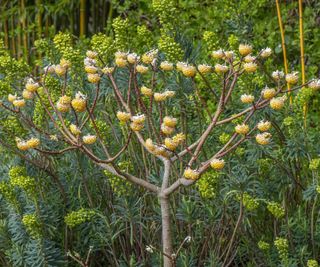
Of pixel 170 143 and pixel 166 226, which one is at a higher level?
pixel 170 143

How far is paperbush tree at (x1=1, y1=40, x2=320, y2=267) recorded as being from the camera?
7.67 feet

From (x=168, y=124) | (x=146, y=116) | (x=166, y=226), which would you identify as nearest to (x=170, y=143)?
(x=168, y=124)

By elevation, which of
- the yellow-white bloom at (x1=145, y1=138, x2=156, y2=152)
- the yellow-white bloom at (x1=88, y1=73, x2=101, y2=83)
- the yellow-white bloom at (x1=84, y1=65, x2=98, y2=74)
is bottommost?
the yellow-white bloom at (x1=145, y1=138, x2=156, y2=152)

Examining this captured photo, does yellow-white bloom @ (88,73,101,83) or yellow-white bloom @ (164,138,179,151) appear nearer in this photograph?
yellow-white bloom @ (164,138,179,151)

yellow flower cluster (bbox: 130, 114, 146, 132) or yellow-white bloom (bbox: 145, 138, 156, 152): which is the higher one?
yellow flower cluster (bbox: 130, 114, 146, 132)

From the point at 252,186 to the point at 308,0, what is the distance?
11.1 feet

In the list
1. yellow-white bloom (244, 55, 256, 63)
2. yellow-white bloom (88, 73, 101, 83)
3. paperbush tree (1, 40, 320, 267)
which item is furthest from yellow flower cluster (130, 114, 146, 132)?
yellow-white bloom (244, 55, 256, 63)

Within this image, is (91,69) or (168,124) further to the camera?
(91,69)

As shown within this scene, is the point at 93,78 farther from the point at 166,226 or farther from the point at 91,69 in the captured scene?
the point at 166,226

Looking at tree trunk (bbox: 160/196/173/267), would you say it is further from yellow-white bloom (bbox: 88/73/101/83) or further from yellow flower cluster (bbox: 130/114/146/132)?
yellow-white bloom (bbox: 88/73/101/83)

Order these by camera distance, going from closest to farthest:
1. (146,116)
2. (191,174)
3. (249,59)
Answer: (191,174) < (249,59) < (146,116)

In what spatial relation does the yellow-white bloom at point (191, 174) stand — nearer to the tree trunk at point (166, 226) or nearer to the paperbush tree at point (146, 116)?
the paperbush tree at point (146, 116)

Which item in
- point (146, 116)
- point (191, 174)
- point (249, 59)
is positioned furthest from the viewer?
point (146, 116)

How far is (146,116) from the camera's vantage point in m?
2.84
